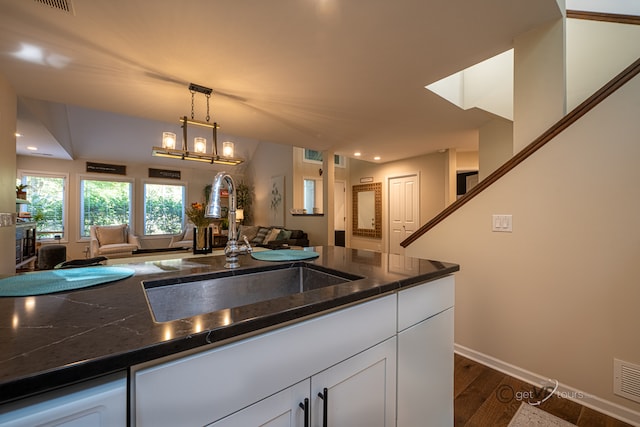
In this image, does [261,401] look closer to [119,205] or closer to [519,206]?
[519,206]

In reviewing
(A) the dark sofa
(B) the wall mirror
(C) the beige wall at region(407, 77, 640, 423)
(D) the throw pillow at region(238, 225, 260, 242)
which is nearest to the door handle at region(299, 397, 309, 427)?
(C) the beige wall at region(407, 77, 640, 423)

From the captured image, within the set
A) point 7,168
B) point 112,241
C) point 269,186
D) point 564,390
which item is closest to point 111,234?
point 112,241

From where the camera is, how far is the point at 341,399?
0.80m

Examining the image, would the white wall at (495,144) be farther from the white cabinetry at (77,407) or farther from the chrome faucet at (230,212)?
the white cabinetry at (77,407)

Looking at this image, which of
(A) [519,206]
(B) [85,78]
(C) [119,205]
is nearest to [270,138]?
(B) [85,78]

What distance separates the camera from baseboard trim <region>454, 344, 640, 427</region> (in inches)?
53.8

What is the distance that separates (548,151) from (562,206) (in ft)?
1.15

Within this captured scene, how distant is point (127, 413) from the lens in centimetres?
48

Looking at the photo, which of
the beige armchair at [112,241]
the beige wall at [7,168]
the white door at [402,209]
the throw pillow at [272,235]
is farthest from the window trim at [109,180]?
the white door at [402,209]

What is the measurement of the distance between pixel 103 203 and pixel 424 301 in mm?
7934

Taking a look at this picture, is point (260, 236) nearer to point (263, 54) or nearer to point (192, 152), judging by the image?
point (192, 152)

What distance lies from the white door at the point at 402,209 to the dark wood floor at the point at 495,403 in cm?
401

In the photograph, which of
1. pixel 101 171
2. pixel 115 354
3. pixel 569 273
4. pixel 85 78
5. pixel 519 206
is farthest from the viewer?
pixel 101 171

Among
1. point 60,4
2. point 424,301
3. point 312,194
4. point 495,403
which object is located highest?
point 60,4
